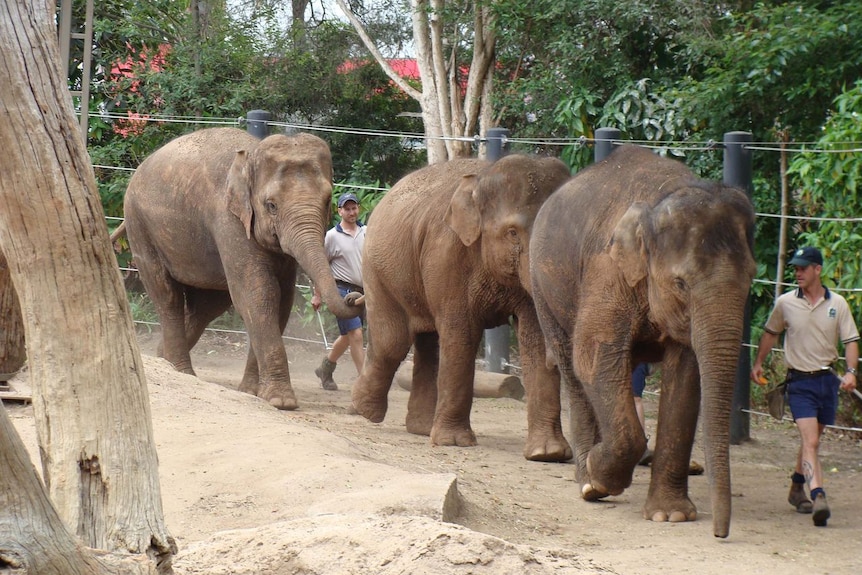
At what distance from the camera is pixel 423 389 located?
9.25 m

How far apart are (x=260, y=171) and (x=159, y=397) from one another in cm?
242

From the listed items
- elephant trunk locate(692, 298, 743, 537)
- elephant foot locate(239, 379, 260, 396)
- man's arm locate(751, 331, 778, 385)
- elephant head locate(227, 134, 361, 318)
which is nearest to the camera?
elephant trunk locate(692, 298, 743, 537)

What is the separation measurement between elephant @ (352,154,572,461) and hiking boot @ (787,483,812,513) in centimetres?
167

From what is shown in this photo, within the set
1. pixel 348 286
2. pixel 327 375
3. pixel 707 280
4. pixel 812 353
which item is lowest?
pixel 327 375

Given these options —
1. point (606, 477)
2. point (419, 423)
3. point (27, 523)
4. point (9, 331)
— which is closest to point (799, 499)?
point (606, 477)

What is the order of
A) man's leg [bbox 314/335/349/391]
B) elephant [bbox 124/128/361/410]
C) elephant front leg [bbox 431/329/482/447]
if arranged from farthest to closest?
man's leg [bbox 314/335/349/391] < elephant [bbox 124/128/361/410] < elephant front leg [bbox 431/329/482/447]

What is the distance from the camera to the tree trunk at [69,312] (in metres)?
3.92

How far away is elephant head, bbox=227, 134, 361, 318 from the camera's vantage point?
9.20 meters

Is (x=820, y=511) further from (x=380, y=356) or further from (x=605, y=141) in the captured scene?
(x=380, y=356)

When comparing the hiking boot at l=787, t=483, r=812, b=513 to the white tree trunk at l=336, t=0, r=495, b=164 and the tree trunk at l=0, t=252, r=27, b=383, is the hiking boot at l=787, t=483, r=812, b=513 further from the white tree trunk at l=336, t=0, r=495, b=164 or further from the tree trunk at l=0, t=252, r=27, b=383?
the white tree trunk at l=336, t=0, r=495, b=164

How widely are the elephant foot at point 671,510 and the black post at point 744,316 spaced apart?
2.12m

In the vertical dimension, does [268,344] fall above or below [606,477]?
above

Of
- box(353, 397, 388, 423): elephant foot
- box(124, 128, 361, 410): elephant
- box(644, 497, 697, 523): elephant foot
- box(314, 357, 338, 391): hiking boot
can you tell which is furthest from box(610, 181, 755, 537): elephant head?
box(314, 357, 338, 391): hiking boot

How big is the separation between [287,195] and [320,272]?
2.39 ft
